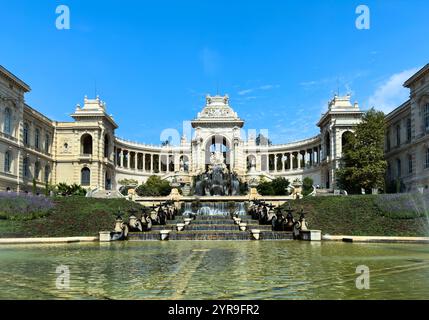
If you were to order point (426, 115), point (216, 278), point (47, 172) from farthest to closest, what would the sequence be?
point (47, 172)
point (426, 115)
point (216, 278)

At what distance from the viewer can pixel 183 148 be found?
11512 cm

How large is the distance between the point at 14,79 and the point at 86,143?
88.9ft

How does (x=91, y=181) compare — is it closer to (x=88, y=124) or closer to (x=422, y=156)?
(x=88, y=124)

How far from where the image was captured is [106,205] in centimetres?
4116

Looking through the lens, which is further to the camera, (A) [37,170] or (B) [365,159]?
(A) [37,170]

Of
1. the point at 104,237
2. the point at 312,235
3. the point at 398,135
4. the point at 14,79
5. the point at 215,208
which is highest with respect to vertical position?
the point at 14,79

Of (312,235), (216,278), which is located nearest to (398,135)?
(312,235)

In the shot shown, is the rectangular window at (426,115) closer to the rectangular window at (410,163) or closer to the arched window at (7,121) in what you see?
the rectangular window at (410,163)

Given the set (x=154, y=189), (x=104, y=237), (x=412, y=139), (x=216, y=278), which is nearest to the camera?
(x=216, y=278)

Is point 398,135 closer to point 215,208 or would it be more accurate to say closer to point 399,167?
point 399,167

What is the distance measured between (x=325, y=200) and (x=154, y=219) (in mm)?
17029

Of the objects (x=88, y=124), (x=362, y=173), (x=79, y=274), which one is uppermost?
(x=88, y=124)

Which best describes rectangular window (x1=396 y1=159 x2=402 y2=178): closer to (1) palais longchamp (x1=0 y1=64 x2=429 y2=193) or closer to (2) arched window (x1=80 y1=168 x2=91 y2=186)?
(1) palais longchamp (x1=0 y1=64 x2=429 y2=193)
